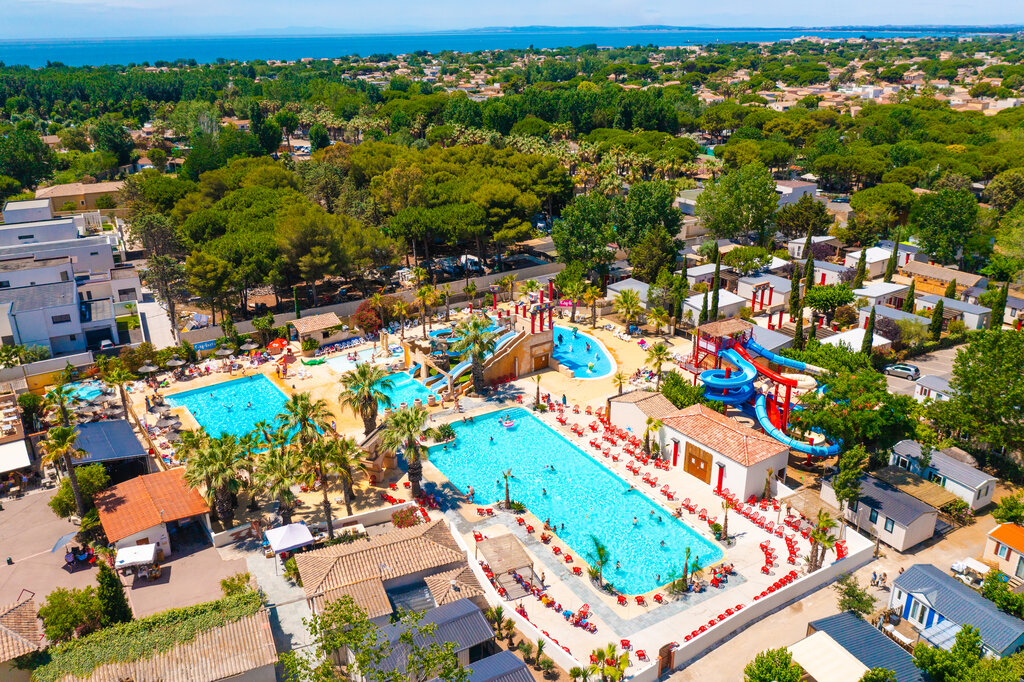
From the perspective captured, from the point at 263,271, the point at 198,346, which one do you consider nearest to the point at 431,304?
the point at 263,271

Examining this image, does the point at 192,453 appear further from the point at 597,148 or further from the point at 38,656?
the point at 597,148

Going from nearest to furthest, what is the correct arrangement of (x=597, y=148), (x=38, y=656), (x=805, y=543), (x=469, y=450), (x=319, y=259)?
1. (x=38, y=656)
2. (x=805, y=543)
3. (x=469, y=450)
4. (x=319, y=259)
5. (x=597, y=148)

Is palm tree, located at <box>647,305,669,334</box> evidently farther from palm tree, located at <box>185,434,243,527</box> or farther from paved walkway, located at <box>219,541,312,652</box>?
paved walkway, located at <box>219,541,312,652</box>

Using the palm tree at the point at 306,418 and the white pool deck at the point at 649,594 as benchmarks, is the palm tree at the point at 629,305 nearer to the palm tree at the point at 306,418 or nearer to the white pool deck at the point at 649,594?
the white pool deck at the point at 649,594

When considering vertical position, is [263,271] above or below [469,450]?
above

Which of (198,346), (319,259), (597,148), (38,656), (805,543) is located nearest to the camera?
(38,656)

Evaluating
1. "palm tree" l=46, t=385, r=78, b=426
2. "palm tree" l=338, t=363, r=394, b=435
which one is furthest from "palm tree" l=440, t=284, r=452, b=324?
"palm tree" l=46, t=385, r=78, b=426

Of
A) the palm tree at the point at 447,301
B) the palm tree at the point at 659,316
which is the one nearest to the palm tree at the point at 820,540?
the palm tree at the point at 659,316
